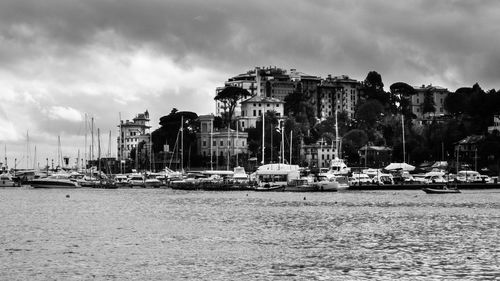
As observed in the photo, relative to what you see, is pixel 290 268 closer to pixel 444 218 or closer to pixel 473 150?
pixel 444 218

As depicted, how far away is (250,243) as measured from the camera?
53688 mm

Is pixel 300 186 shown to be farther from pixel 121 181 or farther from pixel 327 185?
pixel 121 181

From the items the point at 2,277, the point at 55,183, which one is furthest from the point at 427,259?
the point at 55,183

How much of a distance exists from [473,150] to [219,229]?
397 ft

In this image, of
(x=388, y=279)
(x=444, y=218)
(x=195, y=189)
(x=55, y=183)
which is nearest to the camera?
(x=388, y=279)

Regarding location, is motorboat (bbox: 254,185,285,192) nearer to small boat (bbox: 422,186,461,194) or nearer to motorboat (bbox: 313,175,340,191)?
motorboat (bbox: 313,175,340,191)

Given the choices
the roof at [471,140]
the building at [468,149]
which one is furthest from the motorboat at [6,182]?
the roof at [471,140]

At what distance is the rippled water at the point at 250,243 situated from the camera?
136ft

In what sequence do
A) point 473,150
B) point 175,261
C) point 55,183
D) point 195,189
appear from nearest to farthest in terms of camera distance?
point 175,261 → point 195,189 → point 55,183 → point 473,150

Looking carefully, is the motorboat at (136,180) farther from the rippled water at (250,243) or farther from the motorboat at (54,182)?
the rippled water at (250,243)

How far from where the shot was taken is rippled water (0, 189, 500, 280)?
136 feet

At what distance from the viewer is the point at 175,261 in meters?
45.0

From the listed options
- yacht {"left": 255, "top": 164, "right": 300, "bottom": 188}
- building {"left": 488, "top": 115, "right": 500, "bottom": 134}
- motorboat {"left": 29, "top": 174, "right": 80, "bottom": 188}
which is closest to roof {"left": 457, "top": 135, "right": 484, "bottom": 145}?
building {"left": 488, "top": 115, "right": 500, "bottom": 134}

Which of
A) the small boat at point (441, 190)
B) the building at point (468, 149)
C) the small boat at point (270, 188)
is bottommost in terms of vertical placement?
the small boat at point (441, 190)
